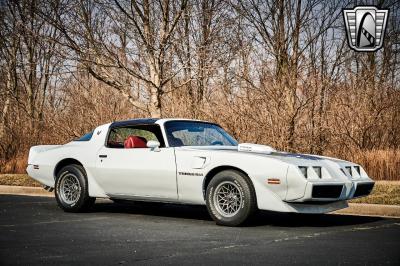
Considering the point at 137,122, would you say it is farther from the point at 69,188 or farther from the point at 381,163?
the point at 381,163

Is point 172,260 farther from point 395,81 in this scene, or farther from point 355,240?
point 395,81

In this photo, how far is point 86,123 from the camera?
18.1m

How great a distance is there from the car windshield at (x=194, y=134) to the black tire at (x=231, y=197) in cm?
103

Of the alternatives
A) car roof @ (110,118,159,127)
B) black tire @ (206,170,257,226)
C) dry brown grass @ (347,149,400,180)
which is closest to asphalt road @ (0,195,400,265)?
black tire @ (206,170,257,226)

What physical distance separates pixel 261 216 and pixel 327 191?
1902mm

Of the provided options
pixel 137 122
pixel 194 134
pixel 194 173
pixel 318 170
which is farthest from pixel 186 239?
pixel 137 122

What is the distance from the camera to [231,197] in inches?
302

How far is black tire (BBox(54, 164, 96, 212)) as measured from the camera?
9219mm

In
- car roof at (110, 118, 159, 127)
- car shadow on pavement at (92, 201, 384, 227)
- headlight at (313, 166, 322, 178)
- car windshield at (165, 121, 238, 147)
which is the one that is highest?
car roof at (110, 118, 159, 127)

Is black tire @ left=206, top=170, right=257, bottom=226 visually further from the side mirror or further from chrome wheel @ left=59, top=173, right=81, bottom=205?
chrome wheel @ left=59, top=173, right=81, bottom=205

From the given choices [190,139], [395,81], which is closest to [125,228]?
[190,139]

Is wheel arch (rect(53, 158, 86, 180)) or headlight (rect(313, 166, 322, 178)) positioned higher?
wheel arch (rect(53, 158, 86, 180))

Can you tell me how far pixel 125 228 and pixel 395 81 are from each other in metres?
12.0

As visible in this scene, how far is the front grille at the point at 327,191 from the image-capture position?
23.8 ft
